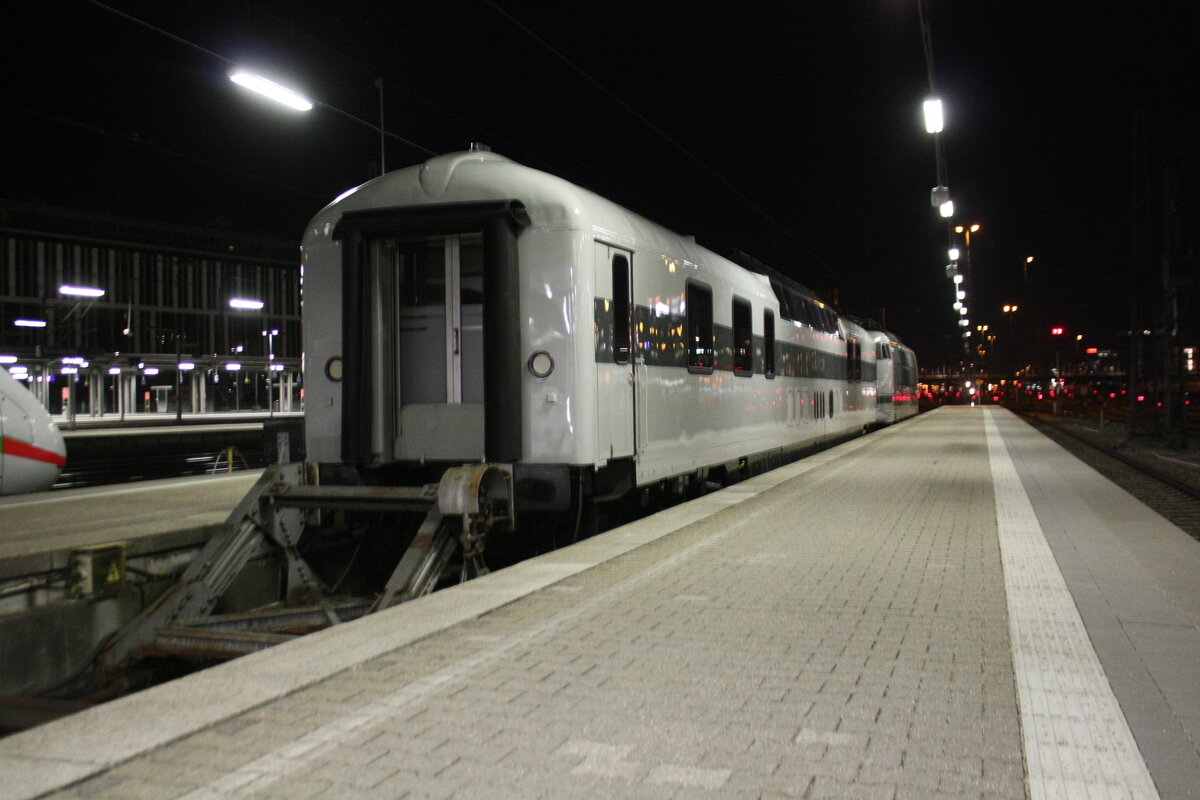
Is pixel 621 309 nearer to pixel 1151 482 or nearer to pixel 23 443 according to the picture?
pixel 23 443

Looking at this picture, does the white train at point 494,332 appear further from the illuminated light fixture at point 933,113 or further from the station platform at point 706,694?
the illuminated light fixture at point 933,113

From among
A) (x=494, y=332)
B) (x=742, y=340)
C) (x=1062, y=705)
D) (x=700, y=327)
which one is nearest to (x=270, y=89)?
(x=494, y=332)

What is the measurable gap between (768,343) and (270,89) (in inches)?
316

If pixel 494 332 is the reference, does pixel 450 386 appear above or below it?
below

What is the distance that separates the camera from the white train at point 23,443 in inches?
478

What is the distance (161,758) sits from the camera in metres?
3.36

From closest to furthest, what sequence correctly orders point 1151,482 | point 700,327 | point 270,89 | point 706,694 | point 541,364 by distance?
1. point 706,694
2. point 541,364
3. point 270,89
4. point 700,327
5. point 1151,482

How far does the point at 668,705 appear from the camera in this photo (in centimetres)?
388

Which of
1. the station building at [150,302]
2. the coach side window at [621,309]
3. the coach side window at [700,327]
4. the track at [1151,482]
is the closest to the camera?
the coach side window at [621,309]

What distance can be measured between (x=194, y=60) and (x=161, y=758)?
1180 centimetres

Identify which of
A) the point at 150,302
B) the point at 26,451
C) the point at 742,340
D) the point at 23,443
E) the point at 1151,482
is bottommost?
the point at 1151,482

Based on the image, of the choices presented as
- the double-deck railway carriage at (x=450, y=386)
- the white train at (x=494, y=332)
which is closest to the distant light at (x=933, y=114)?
the white train at (x=494, y=332)

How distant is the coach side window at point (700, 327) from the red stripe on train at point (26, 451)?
30.2ft

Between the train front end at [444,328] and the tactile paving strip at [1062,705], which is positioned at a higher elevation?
the train front end at [444,328]
